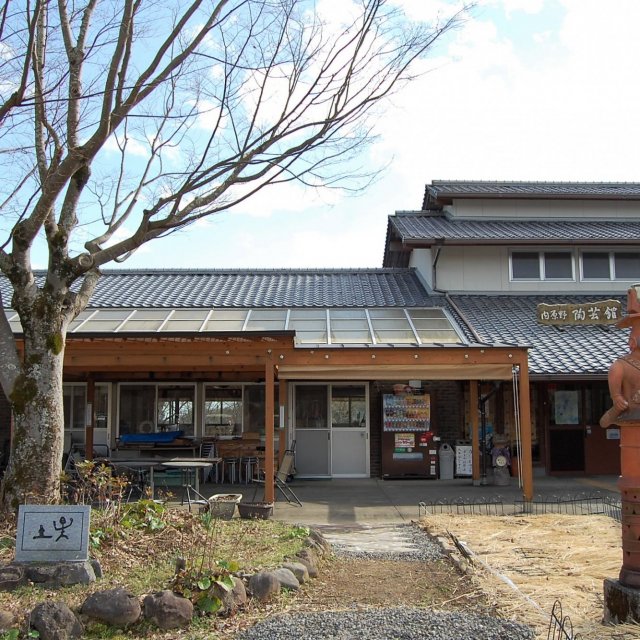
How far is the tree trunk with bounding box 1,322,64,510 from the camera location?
24.2 feet

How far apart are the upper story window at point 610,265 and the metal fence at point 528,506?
24.8ft

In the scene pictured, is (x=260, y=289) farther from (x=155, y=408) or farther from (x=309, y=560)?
(x=309, y=560)

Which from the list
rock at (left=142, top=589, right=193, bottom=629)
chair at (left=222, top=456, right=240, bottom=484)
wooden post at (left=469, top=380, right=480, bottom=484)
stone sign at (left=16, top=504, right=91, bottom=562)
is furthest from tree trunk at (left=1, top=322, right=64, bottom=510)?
wooden post at (left=469, top=380, right=480, bottom=484)

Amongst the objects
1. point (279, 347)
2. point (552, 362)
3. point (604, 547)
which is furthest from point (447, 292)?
point (604, 547)

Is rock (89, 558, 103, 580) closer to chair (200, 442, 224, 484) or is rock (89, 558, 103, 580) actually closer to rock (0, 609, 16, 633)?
rock (0, 609, 16, 633)

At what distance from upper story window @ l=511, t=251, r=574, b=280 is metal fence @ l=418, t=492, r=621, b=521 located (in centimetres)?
732

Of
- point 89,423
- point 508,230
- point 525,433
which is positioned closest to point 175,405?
point 89,423

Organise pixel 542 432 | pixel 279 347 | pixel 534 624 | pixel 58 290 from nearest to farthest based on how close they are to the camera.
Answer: pixel 534 624, pixel 58 290, pixel 279 347, pixel 542 432

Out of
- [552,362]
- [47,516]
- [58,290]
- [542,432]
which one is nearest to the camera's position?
[47,516]

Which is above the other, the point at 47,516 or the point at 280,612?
the point at 47,516

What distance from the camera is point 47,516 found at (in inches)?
242

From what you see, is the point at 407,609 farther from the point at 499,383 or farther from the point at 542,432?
the point at 542,432

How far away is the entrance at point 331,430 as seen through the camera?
1556cm

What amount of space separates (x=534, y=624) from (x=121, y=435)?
1231 centimetres
